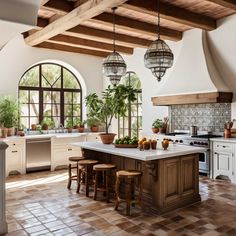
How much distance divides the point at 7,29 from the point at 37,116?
5410 mm

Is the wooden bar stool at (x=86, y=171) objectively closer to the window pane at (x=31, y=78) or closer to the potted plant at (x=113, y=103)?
the potted plant at (x=113, y=103)

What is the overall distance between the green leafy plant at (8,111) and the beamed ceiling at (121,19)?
1.60 m

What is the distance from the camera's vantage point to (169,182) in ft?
13.1

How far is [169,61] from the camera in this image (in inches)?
156

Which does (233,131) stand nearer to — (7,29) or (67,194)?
(67,194)

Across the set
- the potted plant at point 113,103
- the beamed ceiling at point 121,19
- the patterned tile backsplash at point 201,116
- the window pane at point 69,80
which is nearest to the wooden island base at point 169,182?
the potted plant at point 113,103

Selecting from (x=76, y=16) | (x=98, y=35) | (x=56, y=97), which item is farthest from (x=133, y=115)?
(x=76, y=16)

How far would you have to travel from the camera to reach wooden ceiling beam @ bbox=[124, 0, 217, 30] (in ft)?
15.5

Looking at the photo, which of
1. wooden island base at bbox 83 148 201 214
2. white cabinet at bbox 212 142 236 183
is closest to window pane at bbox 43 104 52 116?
wooden island base at bbox 83 148 201 214

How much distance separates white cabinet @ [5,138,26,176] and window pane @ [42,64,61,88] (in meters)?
2.24

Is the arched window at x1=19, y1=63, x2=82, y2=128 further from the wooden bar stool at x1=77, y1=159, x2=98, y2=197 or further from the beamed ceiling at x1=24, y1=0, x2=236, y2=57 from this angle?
the wooden bar stool at x1=77, y1=159, x2=98, y2=197

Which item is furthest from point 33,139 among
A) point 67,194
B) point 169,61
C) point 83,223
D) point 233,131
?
point 233,131

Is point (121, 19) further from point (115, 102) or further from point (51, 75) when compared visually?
point (51, 75)

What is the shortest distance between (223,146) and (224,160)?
28 cm
